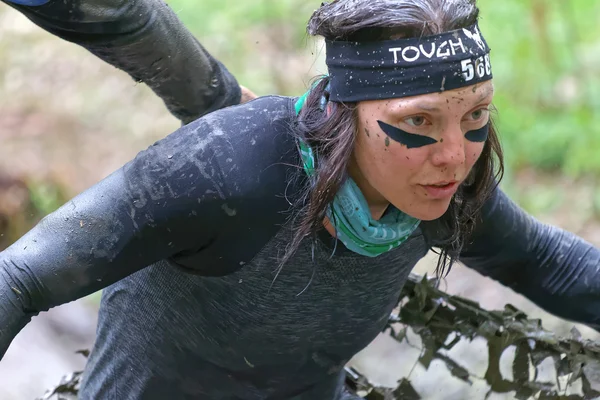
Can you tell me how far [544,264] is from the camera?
176cm

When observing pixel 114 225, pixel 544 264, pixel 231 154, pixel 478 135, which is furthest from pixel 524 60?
pixel 114 225

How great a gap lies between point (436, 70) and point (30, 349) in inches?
86.5

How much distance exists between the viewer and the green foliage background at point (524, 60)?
13.1 ft

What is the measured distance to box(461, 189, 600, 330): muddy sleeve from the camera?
1700 millimetres

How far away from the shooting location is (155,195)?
1242 mm

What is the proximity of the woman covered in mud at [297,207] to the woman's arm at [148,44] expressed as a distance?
0.22 meters

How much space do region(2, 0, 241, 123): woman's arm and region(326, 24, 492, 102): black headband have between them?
1.20 feet

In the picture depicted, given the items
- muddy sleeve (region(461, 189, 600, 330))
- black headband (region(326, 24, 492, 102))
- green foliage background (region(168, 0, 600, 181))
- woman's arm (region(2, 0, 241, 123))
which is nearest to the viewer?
black headband (region(326, 24, 492, 102))

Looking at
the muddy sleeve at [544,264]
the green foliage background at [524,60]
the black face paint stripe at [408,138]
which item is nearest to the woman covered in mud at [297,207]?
the black face paint stripe at [408,138]

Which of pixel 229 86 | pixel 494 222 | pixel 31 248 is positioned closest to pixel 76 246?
pixel 31 248

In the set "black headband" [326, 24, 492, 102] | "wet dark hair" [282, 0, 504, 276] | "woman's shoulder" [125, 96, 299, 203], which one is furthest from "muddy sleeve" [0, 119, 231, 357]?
"black headband" [326, 24, 492, 102]

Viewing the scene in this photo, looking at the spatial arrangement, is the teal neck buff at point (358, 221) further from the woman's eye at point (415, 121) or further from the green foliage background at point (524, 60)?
the green foliage background at point (524, 60)

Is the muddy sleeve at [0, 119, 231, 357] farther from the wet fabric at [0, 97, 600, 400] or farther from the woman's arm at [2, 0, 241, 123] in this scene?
the woman's arm at [2, 0, 241, 123]

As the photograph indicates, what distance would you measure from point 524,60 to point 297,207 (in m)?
3.25
